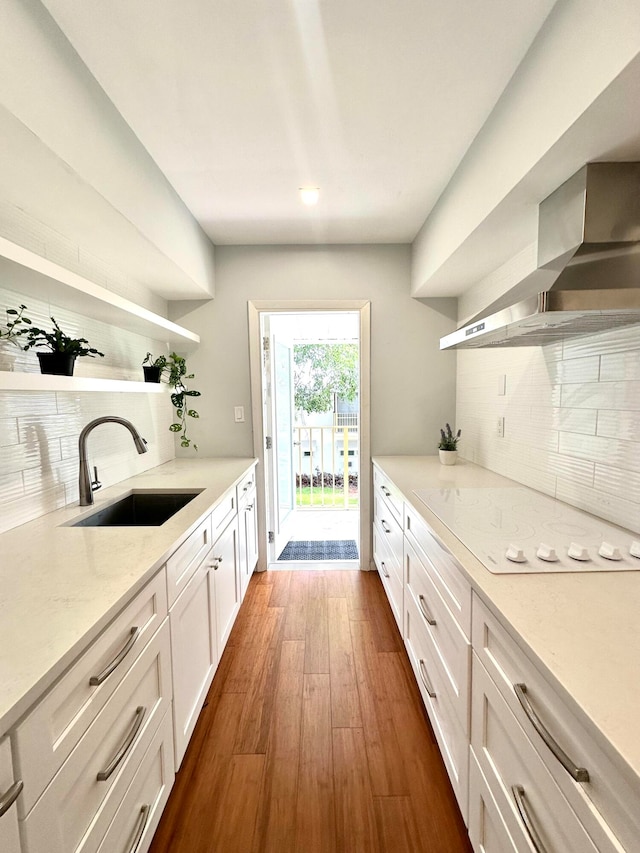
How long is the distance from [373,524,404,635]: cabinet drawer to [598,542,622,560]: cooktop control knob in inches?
41.5

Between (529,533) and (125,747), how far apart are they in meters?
1.26

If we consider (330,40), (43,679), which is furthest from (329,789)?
(330,40)

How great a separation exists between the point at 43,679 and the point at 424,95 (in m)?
1.90

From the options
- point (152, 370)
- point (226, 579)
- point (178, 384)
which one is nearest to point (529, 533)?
point (226, 579)

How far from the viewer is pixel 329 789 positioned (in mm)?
1327

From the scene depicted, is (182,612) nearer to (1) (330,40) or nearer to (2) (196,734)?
(2) (196,734)

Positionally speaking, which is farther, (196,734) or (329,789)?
(196,734)

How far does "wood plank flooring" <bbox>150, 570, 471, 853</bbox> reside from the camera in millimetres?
1194

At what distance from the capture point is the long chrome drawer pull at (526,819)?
72 centimetres

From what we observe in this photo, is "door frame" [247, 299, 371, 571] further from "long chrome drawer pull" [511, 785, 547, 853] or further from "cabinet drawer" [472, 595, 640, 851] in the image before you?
"long chrome drawer pull" [511, 785, 547, 853]

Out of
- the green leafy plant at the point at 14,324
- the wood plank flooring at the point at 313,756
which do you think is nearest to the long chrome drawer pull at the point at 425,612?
the wood plank flooring at the point at 313,756

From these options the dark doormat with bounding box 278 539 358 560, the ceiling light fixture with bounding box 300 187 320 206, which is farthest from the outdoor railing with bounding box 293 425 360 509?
the ceiling light fixture with bounding box 300 187 320 206

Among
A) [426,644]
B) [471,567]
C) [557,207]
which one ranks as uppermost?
[557,207]

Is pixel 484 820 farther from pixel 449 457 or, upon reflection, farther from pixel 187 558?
pixel 449 457
